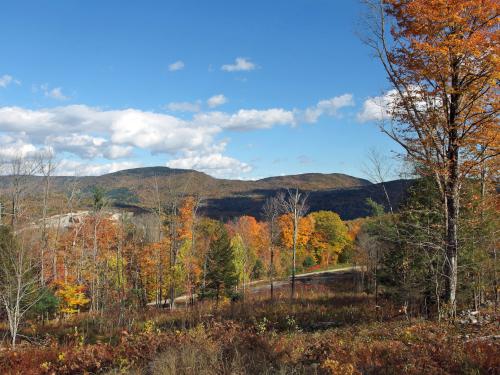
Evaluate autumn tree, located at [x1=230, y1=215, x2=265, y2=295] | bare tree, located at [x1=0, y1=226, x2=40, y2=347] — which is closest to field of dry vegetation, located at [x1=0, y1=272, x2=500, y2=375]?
bare tree, located at [x1=0, y1=226, x2=40, y2=347]

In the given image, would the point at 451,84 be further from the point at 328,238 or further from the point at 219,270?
the point at 328,238

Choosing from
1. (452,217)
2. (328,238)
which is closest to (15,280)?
(452,217)

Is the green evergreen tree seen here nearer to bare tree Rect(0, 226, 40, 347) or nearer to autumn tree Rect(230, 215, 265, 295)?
autumn tree Rect(230, 215, 265, 295)

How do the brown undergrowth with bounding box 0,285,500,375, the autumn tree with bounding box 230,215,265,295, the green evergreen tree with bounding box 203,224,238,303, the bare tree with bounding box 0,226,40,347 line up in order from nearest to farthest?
the brown undergrowth with bounding box 0,285,500,375 < the bare tree with bounding box 0,226,40,347 < the green evergreen tree with bounding box 203,224,238,303 < the autumn tree with bounding box 230,215,265,295

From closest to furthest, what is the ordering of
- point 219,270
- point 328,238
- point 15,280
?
point 15,280 < point 219,270 < point 328,238

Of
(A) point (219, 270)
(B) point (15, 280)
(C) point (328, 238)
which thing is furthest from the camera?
(C) point (328, 238)

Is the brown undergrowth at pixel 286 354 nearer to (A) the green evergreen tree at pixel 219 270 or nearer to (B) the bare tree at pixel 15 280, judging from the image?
(B) the bare tree at pixel 15 280

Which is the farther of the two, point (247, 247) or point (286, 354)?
point (247, 247)

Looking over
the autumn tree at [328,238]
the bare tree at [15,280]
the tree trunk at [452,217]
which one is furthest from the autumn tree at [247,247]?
the tree trunk at [452,217]

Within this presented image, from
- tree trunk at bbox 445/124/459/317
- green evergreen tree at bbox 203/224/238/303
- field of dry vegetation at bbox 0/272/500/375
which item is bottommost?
green evergreen tree at bbox 203/224/238/303

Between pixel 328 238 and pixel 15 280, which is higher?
pixel 15 280

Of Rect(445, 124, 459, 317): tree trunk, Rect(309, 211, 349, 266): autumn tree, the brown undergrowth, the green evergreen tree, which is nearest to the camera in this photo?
the brown undergrowth

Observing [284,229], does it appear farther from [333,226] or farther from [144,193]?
[144,193]

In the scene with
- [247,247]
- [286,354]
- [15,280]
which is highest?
[15,280]
